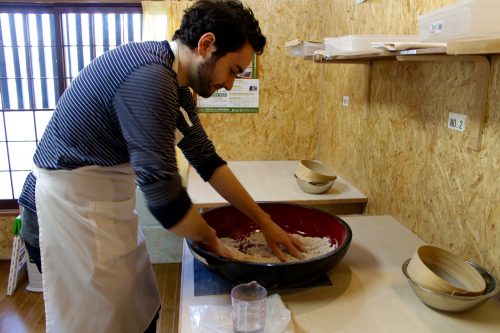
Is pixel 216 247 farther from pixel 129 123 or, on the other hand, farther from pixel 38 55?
pixel 38 55

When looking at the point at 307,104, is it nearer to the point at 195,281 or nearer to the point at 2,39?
the point at 195,281

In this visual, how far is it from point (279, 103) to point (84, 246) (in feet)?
6.72

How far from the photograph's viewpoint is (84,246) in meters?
1.23

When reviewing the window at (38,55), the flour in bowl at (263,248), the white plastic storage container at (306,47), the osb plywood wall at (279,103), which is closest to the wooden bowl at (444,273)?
the flour in bowl at (263,248)

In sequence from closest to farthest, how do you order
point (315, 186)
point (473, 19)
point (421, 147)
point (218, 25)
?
point (473, 19), point (218, 25), point (421, 147), point (315, 186)

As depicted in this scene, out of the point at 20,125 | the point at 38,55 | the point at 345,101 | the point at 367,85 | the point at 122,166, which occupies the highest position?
the point at 38,55

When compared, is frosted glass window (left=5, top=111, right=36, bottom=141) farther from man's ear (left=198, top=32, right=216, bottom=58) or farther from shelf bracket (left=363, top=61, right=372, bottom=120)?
man's ear (left=198, top=32, right=216, bottom=58)

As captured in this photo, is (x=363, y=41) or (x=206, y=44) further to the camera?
(x=363, y=41)

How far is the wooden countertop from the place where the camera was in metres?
2.11

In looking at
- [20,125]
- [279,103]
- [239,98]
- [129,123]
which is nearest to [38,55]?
[20,125]

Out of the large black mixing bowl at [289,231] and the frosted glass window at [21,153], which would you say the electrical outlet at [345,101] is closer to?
the large black mixing bowl at [289,231]

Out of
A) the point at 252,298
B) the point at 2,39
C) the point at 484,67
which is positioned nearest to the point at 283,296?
the point at 252,298

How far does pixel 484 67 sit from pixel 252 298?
93 centimetres

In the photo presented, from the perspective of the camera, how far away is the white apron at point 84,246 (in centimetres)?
121
